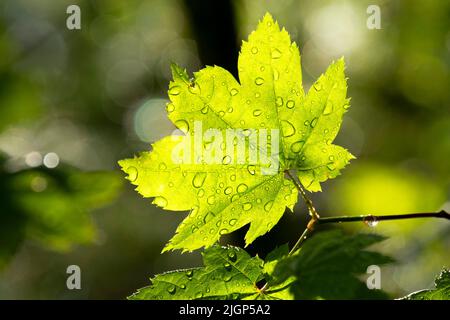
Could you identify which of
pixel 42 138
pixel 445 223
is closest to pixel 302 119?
pixel 445 223

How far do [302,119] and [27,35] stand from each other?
664 cm

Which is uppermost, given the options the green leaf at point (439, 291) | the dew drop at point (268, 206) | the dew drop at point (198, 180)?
the dew drop at point (198, 180)

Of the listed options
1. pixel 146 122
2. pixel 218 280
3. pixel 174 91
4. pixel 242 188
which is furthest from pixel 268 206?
pixel 146 122

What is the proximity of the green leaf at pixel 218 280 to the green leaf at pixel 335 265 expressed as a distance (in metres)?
0.12

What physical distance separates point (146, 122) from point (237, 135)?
20.1ft

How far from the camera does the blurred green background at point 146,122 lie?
1953 mm

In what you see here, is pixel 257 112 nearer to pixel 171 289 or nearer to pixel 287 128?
pixel 287 128

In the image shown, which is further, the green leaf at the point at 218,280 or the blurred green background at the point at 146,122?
the blurred green background at the point at 146,122

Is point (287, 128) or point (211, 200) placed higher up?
point (287, 128)

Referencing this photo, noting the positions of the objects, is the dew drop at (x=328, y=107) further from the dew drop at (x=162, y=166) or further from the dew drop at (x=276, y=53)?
the dew drop at (x=162, y=166)

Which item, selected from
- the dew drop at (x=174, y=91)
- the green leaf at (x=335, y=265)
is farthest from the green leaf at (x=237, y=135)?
the green leaf at (x=335, y=265)

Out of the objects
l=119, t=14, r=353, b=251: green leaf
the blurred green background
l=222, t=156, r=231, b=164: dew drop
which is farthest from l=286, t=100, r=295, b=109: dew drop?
the blurred green background

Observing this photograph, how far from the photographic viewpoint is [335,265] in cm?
78
